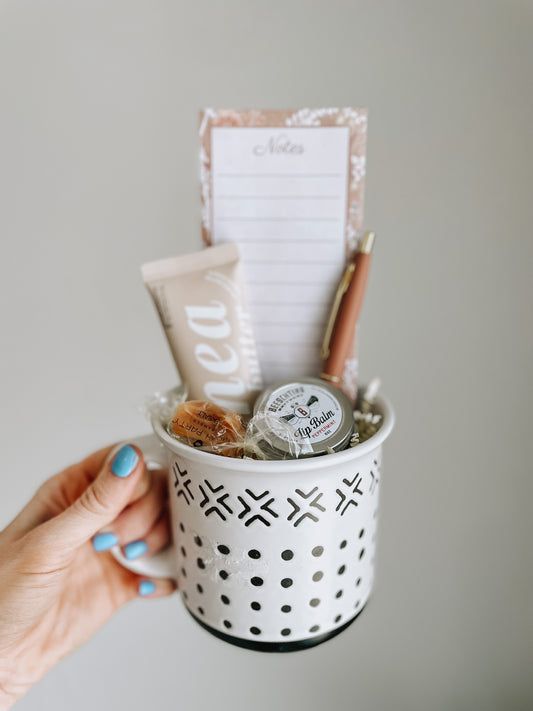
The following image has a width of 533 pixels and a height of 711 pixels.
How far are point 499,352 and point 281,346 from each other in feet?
0.57

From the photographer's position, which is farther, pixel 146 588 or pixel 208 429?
pixel 146 588

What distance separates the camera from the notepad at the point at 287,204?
356mm

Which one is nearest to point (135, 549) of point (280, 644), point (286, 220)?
point (280, 644)

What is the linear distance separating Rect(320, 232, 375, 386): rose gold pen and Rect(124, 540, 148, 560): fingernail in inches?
7.2

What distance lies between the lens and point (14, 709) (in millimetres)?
518

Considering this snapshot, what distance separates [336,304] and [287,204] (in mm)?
69

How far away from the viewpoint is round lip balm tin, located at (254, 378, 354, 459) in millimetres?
299

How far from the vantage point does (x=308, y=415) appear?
12.3 inches

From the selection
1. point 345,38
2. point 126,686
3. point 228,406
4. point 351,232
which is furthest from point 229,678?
point 345,38

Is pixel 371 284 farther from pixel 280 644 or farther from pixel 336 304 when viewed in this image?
pixel 280 644

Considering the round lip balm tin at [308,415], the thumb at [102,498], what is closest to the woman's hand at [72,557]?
the thumb at [102,498]

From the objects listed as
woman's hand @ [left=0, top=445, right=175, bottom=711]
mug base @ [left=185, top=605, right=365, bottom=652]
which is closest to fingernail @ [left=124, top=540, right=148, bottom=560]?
woman's hand @ [left=0, top=445, right=175, bottom=711]

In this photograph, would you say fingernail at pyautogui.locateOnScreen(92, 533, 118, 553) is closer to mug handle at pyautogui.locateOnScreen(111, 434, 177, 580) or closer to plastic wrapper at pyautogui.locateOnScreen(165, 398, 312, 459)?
mug handle at pyautogui.locateOnScreen(111, 434, 177, 580)

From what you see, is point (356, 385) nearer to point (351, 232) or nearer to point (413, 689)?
point (351, 232)
